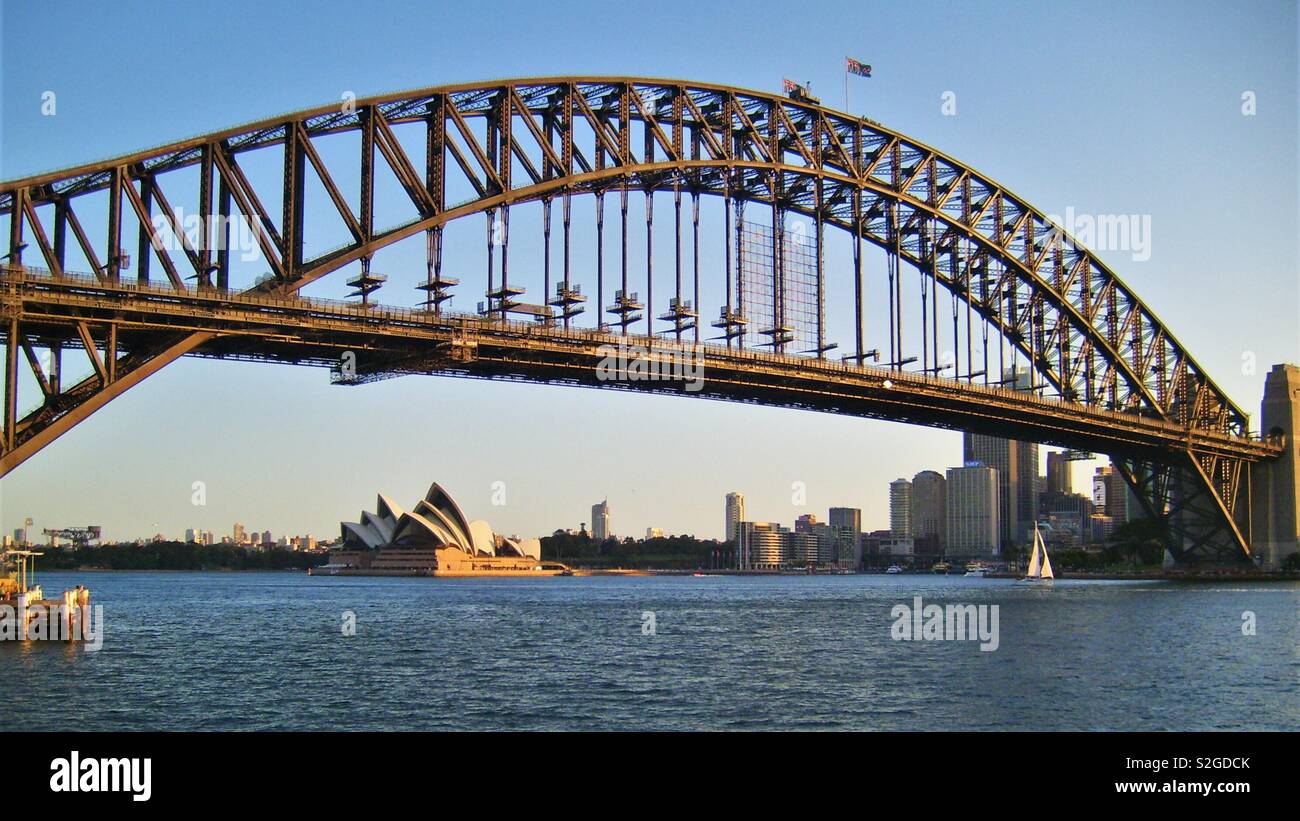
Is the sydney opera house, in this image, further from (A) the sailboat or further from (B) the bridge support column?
(B) the bridge support column

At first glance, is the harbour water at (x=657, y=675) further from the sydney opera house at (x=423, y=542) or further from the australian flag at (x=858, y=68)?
the sydney opera house at (x=423, y=542)

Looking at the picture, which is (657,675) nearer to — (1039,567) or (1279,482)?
(1279,482)

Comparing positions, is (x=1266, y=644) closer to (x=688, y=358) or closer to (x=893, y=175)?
(x=688, y=358)

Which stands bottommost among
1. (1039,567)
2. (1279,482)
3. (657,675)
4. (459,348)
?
(1039,567)

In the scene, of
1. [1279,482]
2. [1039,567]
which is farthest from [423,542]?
[1279,482]
